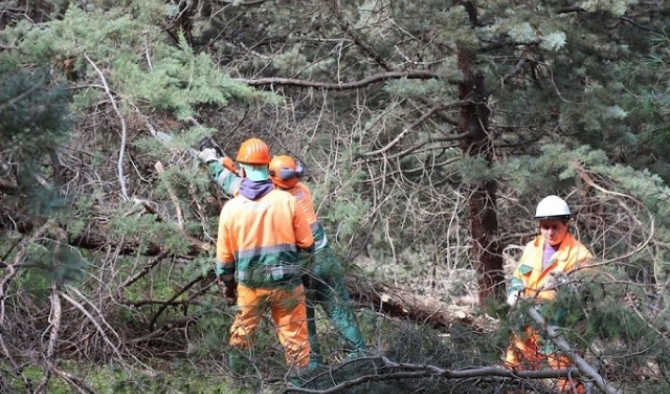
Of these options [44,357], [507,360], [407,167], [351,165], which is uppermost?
[507,360]

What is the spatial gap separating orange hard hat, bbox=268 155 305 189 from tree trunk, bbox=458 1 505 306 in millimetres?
3093

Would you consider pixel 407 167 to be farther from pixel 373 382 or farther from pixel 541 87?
pixel 373 382

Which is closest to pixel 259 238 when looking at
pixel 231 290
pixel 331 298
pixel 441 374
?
pixel 231 290

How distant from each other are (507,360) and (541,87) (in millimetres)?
5677

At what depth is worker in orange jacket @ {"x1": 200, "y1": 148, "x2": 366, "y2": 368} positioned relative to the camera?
5.95 m

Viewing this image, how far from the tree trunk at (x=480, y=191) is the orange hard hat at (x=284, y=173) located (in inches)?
122

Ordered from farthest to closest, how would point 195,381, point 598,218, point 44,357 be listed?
1. point 598,218
2. point 44,357
3. point 195,381

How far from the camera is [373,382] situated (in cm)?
538

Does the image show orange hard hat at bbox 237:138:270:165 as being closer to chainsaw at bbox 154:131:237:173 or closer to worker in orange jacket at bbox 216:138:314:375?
worker in orange jacket at bbox 216:138:314:375

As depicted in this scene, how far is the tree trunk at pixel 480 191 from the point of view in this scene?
36.0 ft

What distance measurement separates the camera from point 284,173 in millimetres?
8125

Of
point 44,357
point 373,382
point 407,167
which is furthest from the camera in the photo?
point 407,167

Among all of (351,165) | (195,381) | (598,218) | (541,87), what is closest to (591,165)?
(598,218)

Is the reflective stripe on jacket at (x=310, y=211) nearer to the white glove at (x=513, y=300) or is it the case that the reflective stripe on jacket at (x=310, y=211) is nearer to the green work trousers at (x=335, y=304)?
the green work trousers at (x=335, y=304)
